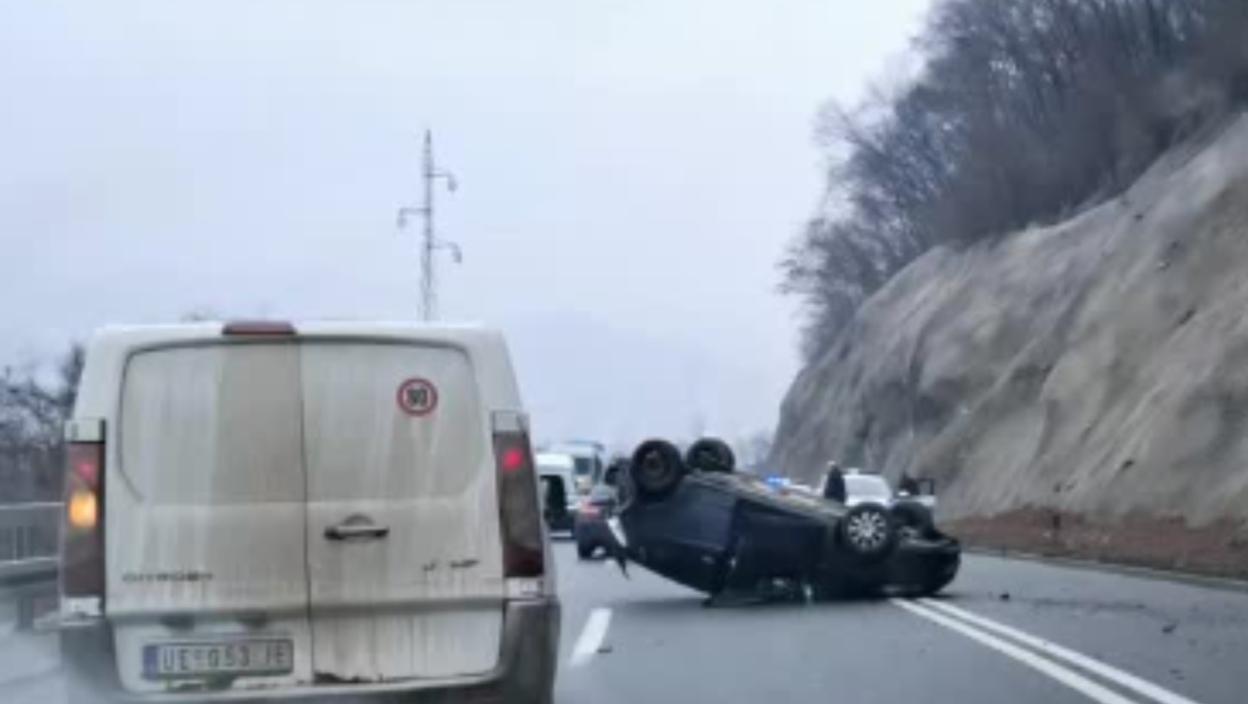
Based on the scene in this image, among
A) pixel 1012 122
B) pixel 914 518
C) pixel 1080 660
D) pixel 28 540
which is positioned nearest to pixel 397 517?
pixel 1080 660

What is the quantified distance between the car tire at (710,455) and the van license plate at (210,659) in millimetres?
13697

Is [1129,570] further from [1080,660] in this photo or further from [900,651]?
[1080,660]

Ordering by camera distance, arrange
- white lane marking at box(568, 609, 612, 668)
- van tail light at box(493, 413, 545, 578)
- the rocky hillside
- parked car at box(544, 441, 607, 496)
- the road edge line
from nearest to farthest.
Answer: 1. van tail light at box(493, 413, 545, 578)
2. white lane marking at box(568, 609, 612, 668)
3. the road edge line
4. the rocky hillside
5. parked car at box(544, 441, 607, 496)

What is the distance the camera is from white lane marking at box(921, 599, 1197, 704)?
40.2ft

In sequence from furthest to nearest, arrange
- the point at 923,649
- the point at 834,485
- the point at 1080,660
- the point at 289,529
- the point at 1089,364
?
the point at 1089,364 → the point at 834,485 → the point at 923,649 → the point at 1080,660 → the point at 289,529

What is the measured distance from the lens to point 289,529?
7.80m

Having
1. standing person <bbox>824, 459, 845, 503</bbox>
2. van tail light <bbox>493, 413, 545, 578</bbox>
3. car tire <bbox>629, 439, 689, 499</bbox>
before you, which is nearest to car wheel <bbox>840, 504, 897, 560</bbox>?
car tire <bbox>629, 439, 689, 499</bbox>

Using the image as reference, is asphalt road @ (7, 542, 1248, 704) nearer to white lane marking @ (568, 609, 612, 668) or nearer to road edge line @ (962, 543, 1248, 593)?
white lane marking @ (568, 609, 612, 668)

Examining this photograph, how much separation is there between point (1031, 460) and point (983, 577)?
77.9ft

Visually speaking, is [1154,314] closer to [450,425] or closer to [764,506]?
[764,506]

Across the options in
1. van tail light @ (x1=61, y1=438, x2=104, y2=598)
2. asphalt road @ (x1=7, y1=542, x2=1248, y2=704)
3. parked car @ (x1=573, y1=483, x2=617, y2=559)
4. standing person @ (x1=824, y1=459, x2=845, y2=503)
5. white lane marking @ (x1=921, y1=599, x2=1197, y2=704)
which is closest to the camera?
van tail light @ (x1=61, y1=438, x2=104, y2=598)

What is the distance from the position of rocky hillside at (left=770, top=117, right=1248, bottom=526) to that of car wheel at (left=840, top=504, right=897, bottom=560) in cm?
1320

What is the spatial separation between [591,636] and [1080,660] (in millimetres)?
4505

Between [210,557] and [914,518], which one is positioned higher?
[210,557]
